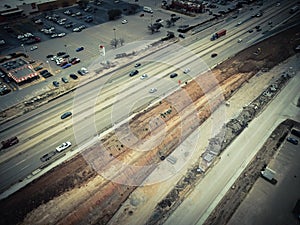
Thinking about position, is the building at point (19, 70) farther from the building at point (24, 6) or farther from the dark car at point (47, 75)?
the building at point (24, 6)

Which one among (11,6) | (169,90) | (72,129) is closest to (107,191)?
(72,129)

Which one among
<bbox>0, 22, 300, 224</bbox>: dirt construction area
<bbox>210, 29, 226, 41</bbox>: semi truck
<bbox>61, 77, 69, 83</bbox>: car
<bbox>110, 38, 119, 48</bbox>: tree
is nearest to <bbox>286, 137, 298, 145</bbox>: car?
<bbox>0, 22, 300, 224</bbox>: dirt construction area

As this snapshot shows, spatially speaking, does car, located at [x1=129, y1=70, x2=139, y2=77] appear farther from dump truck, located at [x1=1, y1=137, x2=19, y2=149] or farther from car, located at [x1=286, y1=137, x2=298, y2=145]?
car, located at [x1=286, y1=137, x2=298, y2=145]

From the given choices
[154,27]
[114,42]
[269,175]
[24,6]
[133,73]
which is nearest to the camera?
[269,175]

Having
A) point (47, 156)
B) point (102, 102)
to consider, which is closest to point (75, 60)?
point (102, 102)

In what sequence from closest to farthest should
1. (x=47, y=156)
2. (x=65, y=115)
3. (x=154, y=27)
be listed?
1. (x=47, y=156)
2. (x=65, y=115)
3. (x=154, y=27)

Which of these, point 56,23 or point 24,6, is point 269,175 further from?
point 24,6
